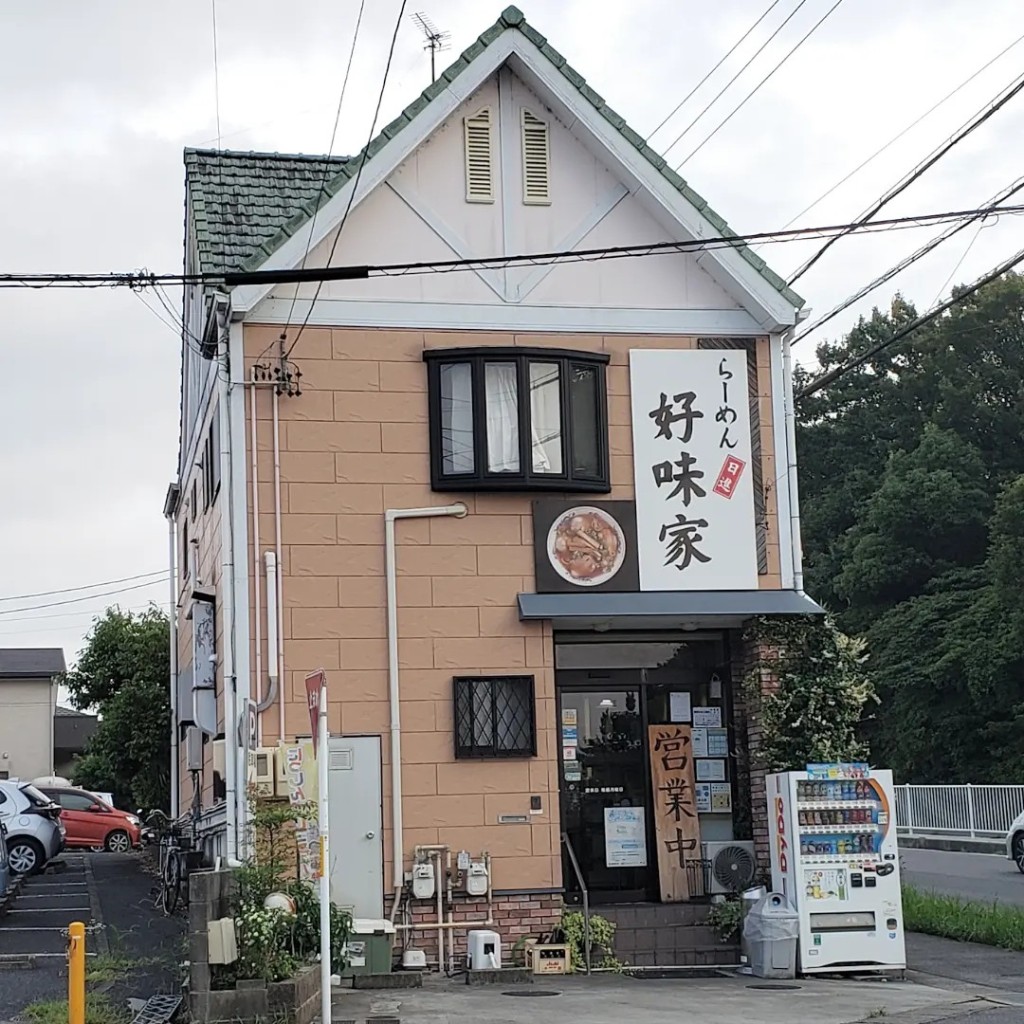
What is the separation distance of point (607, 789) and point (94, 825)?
928 inches

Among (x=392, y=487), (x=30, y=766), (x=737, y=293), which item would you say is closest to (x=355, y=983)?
(x=392, y=487)

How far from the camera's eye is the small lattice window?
14867mm

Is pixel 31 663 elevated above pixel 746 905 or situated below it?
above

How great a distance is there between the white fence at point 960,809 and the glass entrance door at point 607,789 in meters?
19.1

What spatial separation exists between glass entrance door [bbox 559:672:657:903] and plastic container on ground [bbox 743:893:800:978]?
1.73 metres

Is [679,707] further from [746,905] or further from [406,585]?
[406,585]

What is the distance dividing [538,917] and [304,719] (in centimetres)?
303

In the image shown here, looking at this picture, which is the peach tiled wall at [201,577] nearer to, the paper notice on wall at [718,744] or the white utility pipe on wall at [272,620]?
the white utility pipe on wall at [272,620]

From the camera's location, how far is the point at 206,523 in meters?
18.8

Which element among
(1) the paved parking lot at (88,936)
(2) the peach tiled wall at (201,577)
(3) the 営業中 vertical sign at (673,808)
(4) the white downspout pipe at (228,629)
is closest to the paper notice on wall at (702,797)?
(3) the 営業中 vertical sign at (673,808)

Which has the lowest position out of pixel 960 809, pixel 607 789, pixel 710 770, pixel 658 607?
pixel 960 809

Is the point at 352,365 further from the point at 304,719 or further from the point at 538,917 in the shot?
the point at 538,917

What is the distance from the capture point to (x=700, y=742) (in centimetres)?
1614

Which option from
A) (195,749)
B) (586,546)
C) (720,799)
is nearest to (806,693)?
(720,799)
